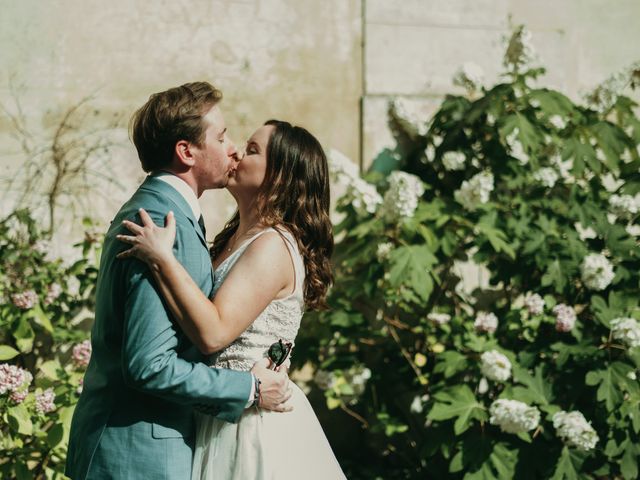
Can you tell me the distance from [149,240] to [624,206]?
9.95 ft

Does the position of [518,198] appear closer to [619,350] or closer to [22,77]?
[619,350]

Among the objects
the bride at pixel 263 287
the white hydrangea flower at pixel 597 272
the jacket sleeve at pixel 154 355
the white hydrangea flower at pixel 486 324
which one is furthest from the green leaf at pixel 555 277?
the jacket sleeve at pixel 154 355

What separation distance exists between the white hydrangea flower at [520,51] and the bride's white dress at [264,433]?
231 cm

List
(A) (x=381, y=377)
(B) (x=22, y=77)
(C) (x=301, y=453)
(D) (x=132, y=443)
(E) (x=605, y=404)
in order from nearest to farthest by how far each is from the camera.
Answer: (D) (x=132, y=443) < (C) (x=301, y=453) < (E) (x=605, y=404) < (B) (x=22, y=77) < (A) (x=381, y=377)

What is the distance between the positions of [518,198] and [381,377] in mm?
1267

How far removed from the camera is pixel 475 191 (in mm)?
4250

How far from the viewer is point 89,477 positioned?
2295 millimetres

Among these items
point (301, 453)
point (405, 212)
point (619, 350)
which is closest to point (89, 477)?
point (301, 453)

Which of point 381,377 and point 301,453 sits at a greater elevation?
point 301,453

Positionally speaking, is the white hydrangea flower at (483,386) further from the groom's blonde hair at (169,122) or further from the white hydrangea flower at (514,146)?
the groom's blonde hair at (169,122)

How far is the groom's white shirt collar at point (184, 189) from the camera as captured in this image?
2437 millimetres

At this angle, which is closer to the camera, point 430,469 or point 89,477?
point 89,477

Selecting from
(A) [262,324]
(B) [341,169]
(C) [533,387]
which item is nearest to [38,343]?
(B) [341,169]

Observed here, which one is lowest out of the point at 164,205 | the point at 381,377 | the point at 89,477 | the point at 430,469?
the point at 430,469
